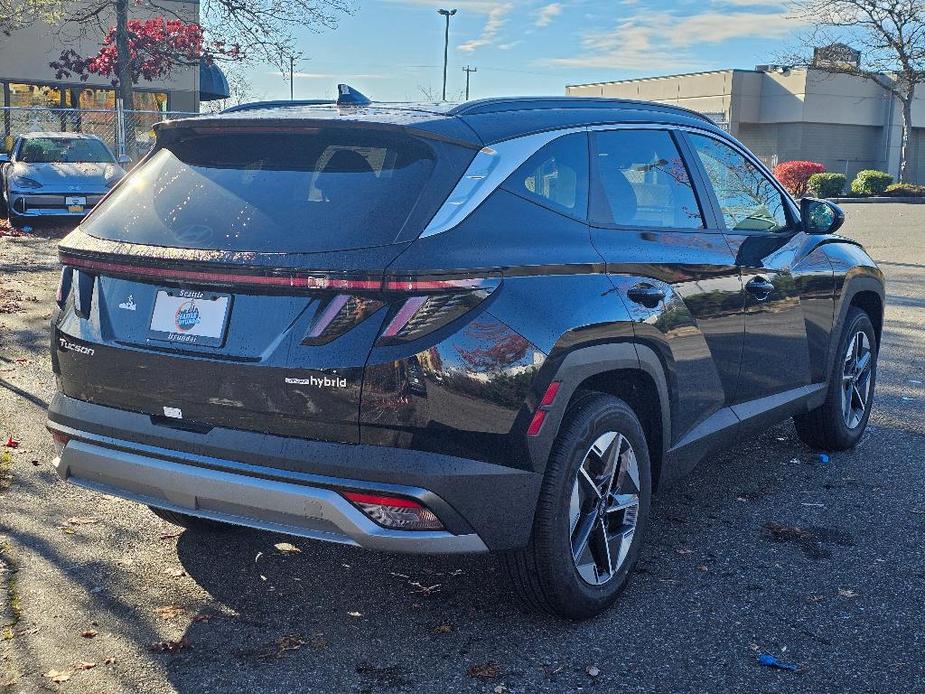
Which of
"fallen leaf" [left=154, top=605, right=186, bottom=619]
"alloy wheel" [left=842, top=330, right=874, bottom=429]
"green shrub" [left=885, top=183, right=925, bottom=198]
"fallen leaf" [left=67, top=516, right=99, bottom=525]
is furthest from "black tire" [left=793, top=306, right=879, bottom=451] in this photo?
"green shrub" [left=885, top=183, right=925, bottom=198]

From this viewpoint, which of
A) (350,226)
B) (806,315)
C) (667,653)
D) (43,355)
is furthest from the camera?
(43,355)

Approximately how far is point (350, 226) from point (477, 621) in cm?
151

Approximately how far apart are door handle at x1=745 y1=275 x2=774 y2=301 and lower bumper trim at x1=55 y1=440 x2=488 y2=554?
6.87 feet

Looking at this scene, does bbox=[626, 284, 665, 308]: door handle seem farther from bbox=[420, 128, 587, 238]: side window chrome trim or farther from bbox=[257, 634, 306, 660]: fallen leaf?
bbox=[257, 634, 306, 660]: fallen leaf

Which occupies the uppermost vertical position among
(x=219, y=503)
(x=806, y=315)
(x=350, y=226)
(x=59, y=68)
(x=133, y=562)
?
(x=59, y=68)


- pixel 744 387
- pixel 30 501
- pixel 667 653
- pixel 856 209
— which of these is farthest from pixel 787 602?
pixel 856 209

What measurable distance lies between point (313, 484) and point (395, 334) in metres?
0.52

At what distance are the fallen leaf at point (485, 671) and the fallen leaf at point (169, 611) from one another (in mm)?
1104

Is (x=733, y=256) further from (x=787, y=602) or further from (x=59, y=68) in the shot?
(x=59, y=68)

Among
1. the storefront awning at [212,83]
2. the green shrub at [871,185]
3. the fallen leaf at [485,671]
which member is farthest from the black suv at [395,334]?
the green shrub at [871,185]

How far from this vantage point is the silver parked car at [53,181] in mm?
17938

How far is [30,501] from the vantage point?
5.00 meters

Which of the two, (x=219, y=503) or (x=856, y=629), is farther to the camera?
(x=856, y=629)

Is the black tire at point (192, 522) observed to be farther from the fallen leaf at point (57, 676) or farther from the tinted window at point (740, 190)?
the tinted window at point (740, 190)
